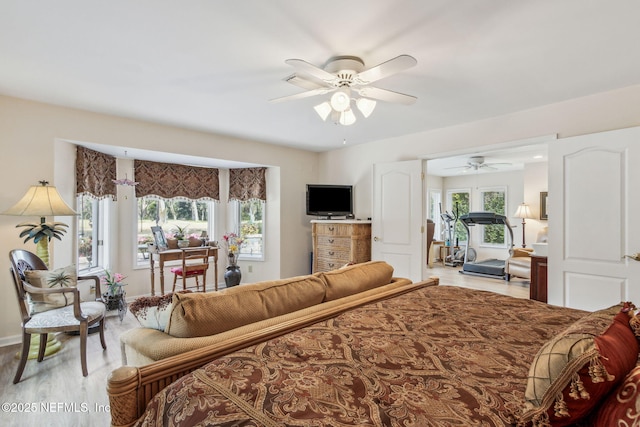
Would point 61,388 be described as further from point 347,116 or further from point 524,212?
point 524,212

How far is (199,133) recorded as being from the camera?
14.0 feet

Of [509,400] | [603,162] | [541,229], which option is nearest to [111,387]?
[509,400]

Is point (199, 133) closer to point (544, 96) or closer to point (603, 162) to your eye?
point (544, 96)

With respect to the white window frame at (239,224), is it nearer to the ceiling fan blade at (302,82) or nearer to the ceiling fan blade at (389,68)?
the ceiling fan blade at (302,82)

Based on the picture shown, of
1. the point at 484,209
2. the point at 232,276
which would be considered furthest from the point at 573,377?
the point at 484,209

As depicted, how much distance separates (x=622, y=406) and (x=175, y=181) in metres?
5.29

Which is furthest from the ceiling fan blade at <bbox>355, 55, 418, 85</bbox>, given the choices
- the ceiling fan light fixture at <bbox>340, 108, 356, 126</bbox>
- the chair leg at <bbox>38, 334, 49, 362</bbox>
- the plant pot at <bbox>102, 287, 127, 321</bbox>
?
the plant pot at <bbox>102, 287, 127, 321</bbox>

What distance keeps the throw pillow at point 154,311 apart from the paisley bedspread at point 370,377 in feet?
1.31

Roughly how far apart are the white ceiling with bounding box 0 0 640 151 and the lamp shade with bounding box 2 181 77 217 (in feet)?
2.99

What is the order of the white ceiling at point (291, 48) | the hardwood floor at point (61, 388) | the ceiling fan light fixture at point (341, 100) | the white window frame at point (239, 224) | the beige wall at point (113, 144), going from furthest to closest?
the white window frame at point (239, 224) → the beige wall at point (113, 144) → the ceiling fan light fixture at point (341, 100) → the hardwood floor at point (61, 388) → the white ceiling at point (291, 48)

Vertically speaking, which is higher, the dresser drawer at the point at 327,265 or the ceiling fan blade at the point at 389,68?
the ceiling fan blade at the point at 389,68

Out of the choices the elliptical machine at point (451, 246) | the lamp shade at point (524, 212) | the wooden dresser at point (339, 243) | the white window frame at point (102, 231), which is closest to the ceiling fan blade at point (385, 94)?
the wooden dresser at point (339, 243)

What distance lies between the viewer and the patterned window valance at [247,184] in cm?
530

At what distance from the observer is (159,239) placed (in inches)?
180
